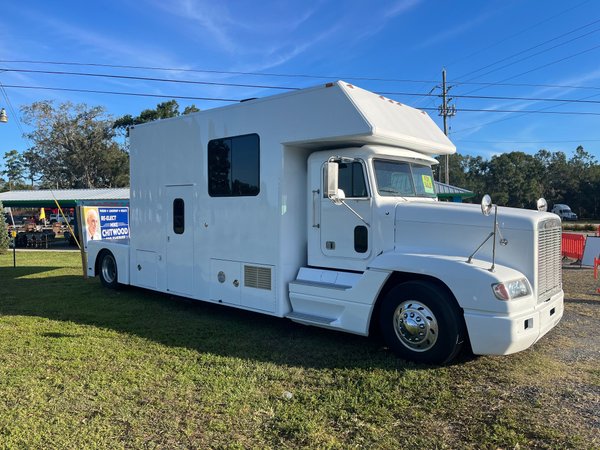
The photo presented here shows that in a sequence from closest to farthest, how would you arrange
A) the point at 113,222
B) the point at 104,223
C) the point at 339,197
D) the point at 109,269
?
the point at 339,197 → the point at 109,269 → the point at 104,223 → the point at 113,222

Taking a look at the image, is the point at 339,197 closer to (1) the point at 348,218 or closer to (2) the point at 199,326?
(1) the point at 348,218

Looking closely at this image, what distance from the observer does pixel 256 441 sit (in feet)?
11.1

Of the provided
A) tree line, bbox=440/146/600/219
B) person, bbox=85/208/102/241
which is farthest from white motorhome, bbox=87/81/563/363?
tree line, bbox=440/146/600/219

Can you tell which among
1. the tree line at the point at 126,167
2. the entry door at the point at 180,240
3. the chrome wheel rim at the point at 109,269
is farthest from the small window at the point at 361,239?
the tree line at the point at 126,167

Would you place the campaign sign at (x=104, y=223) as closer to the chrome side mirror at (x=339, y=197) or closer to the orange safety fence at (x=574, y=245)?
the chrome side mirror at (x=339, y=197)

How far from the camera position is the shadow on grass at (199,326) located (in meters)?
5.23

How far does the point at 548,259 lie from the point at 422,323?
5.25 ft

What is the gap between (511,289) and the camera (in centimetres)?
435

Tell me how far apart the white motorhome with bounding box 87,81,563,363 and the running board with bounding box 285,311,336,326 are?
0.03 m

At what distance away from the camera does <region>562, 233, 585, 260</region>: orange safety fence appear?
1403 centimetres

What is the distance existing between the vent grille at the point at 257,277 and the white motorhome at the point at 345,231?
2 cm

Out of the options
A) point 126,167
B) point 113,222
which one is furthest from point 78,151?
point 113,222

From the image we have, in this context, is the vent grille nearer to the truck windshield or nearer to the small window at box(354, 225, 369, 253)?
the small window at box(354, 225, 369, 253)

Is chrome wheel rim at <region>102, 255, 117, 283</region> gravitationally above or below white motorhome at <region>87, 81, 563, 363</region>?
below
